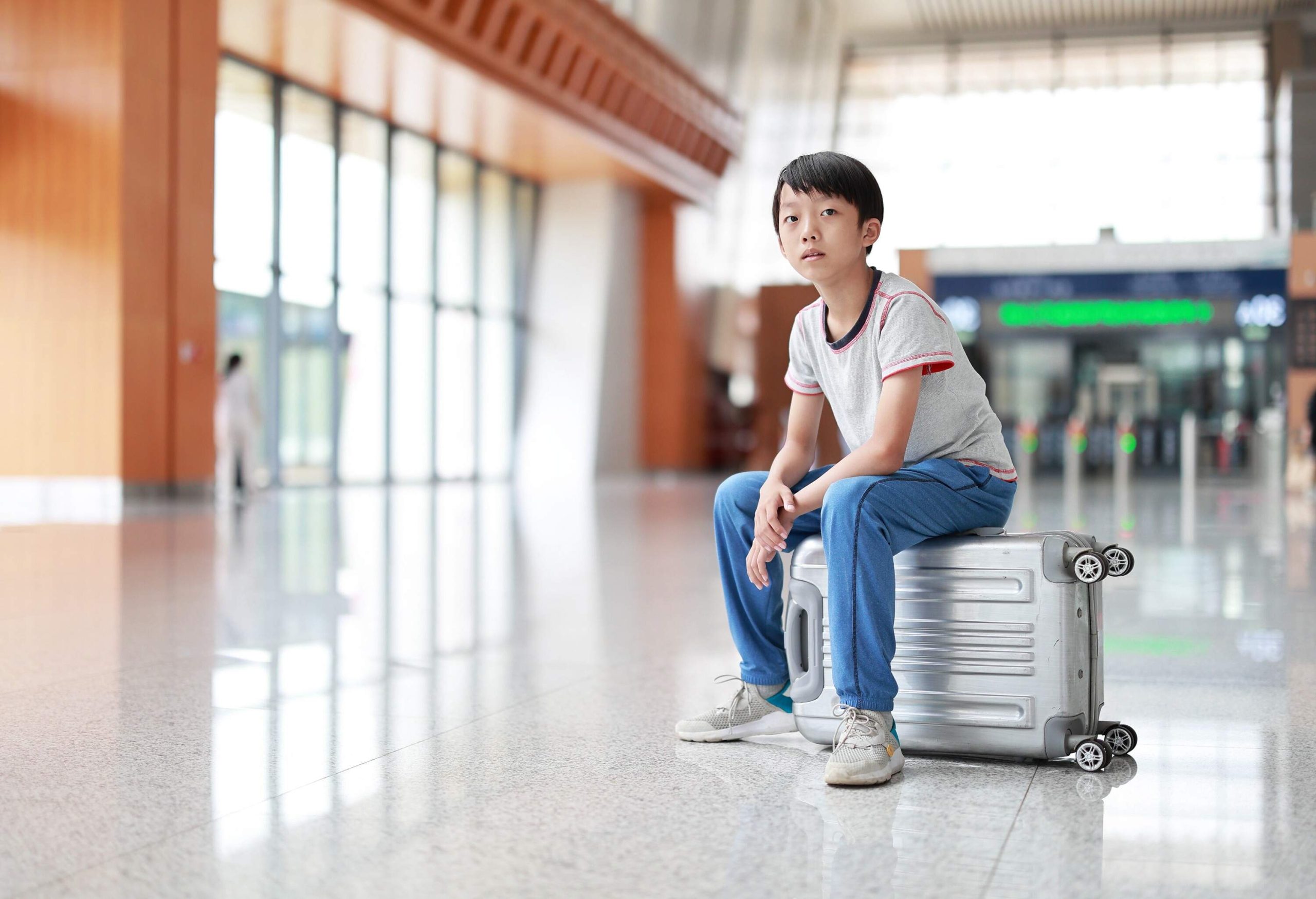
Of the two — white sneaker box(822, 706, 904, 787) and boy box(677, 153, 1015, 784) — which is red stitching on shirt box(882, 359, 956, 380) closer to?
boy box(677, 153, 1015, 784)

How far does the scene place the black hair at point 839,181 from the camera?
2.92m

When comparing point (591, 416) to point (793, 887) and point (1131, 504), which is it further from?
point (793, 887)

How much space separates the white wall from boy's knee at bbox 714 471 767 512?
23.4 meters

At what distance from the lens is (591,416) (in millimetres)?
26703

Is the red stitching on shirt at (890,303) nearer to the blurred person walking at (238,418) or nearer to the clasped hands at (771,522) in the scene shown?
the clasped hands at (771,522)

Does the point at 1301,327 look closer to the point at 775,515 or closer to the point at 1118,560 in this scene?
the point at 1118,560

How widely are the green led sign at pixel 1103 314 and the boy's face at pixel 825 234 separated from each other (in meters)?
21.2

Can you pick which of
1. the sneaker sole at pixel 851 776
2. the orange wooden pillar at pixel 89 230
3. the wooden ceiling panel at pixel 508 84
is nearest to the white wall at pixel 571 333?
the wooden ceiling panel at pixel 508 84

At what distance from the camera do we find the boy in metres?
2.74

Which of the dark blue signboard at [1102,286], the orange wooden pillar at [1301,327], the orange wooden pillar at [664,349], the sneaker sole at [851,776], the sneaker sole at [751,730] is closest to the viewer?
the sneaker sole at [851,776]

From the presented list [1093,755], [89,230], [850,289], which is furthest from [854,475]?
[89,230]

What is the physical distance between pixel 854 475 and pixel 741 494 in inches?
12.7

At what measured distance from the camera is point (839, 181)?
2.92m

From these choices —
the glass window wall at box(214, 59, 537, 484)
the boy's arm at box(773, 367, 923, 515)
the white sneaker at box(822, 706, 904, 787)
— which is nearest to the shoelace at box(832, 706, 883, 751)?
the white sneaker at box(822, 706, 904, 787)
